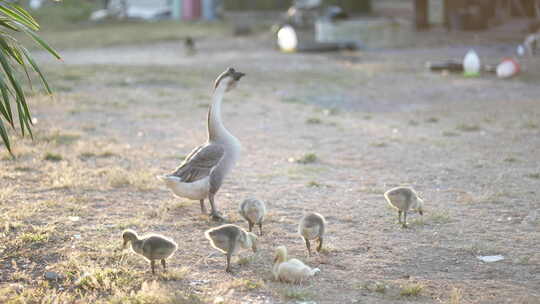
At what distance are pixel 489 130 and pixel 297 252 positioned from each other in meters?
6.14

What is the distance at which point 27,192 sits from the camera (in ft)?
24.2

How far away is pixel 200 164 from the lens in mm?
6516

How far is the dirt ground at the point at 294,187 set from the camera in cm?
498

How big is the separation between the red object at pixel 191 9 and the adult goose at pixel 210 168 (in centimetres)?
2996

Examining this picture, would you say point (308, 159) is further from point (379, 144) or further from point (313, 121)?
point (313, 121)

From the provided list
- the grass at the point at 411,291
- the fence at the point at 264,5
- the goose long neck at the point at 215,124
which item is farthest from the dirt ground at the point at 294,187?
the fence at the point at 264,5

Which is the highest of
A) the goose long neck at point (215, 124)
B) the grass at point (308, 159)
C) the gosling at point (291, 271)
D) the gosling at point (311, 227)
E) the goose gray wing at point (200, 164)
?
the goose long neck at point (215, 124)

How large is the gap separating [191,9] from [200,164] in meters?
30.7

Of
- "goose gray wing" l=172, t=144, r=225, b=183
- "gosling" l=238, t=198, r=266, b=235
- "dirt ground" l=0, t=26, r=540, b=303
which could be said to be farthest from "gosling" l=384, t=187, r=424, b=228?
"goose gray wing" l=172, t=144, r=225, b=183

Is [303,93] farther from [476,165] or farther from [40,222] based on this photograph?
[40,222]

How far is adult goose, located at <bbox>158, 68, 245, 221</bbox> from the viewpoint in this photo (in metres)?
6.45

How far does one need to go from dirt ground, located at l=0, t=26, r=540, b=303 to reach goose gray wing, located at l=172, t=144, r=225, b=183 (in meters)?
0.44

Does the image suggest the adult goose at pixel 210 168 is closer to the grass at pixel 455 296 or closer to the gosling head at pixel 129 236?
the gosling head at pixel 129 236

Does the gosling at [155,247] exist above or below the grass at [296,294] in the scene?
above
